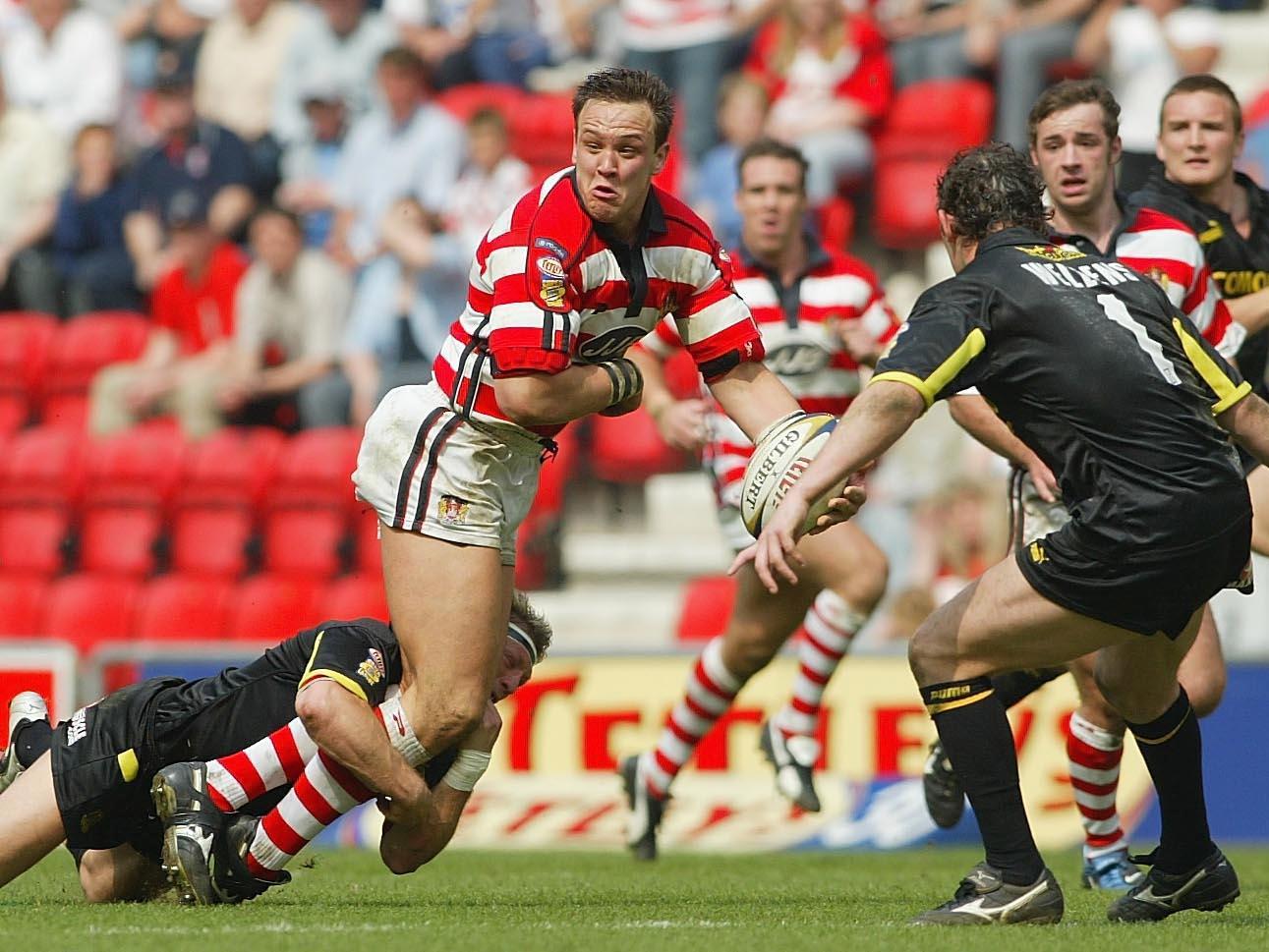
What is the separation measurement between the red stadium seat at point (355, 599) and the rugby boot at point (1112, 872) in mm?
5547

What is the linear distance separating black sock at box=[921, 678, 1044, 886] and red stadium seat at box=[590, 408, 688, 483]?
7.49 meters

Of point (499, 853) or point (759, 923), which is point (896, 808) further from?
point (759, 923)

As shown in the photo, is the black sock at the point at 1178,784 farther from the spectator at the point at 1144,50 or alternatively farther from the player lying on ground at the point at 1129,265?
the spectator at the point at 1144,50

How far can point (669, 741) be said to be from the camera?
838 centimetres

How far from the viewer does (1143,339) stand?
5.20 metres

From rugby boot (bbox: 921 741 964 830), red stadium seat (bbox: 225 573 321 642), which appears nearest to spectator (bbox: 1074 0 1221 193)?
red stadium seat (bbox: 225 573 321 642)

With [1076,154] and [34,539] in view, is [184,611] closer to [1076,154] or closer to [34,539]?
[34,539]

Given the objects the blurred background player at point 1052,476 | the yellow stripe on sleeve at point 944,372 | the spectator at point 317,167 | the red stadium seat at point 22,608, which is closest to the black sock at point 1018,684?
the blurred background player at point 1052,476

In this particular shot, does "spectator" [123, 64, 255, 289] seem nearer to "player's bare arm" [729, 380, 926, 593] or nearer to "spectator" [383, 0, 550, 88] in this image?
"spectator" [383, 0, 550, 88]

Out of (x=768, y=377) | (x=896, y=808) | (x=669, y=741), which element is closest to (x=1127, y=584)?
(x=768, y=377)

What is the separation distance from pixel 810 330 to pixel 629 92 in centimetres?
265

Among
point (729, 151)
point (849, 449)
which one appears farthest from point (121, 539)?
point (849, 449)

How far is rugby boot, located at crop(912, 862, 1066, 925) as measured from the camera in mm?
5250

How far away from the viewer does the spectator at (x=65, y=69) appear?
15.1 m
